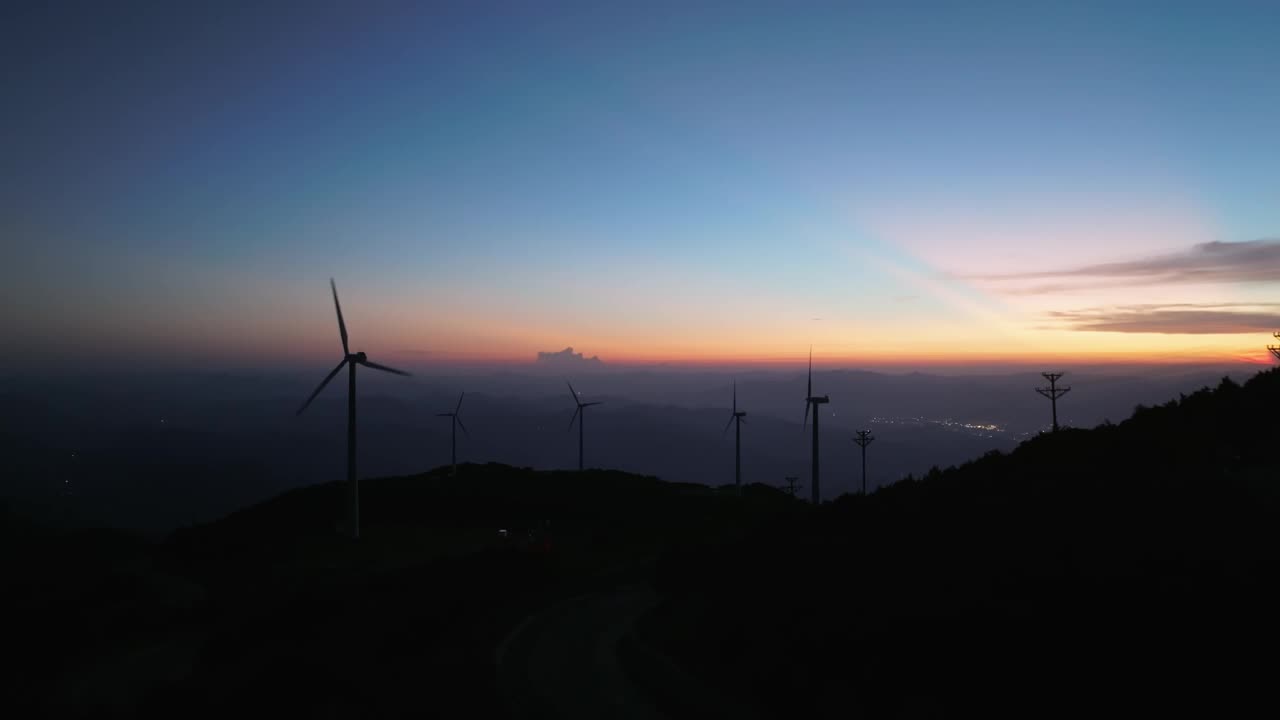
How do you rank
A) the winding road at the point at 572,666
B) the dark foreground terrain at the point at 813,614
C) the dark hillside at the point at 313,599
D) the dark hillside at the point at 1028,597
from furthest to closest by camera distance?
the dark hillside at the point at 313,599, the winding road at the point at 572,666, the dark foreground terrain at the point at 813,614, the dark hillside at the point at 1028,597

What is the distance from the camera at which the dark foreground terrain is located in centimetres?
1477

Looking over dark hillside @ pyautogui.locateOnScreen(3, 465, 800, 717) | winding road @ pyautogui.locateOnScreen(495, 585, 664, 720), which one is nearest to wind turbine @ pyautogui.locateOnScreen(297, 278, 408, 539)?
dark hillside @ pyautogui.locateOnScreen(3, 465, 800, 717)

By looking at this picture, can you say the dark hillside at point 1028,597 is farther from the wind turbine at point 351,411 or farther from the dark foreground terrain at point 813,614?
the wind turbine at point 351,411

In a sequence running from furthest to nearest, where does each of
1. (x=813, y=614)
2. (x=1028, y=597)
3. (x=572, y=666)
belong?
(x=572, y=666) < (x=813, y=614) < (x=1028, y=597)

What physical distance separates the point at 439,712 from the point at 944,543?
15.6m

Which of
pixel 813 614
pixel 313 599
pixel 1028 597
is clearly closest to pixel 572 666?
pixel 813 614

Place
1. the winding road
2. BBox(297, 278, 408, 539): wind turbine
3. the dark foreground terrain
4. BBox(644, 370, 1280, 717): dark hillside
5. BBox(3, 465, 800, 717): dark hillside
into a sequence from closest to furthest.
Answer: BBox(644, 370, 1280, 717): dark hillside < the dark foreground terrain < the winding road < BBox(3, 465, 800, 717): dark hillside < BBox(297, 278, 408, 539): wind turbine

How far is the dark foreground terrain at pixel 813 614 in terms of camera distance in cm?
1477

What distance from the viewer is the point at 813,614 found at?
70.6 ft

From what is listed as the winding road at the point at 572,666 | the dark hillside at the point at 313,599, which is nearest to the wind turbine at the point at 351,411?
the dark hillside at the point at 313,599

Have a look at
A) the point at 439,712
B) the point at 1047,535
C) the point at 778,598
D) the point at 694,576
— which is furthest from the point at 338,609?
the point at 1047,535

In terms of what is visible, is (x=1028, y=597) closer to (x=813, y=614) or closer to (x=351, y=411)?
(x=813, y=614)

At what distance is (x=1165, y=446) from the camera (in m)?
28.8

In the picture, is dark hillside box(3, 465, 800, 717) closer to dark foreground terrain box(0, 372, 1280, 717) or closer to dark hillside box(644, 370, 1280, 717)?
dark foreground terrain box(0, 372, 1280, 717)
